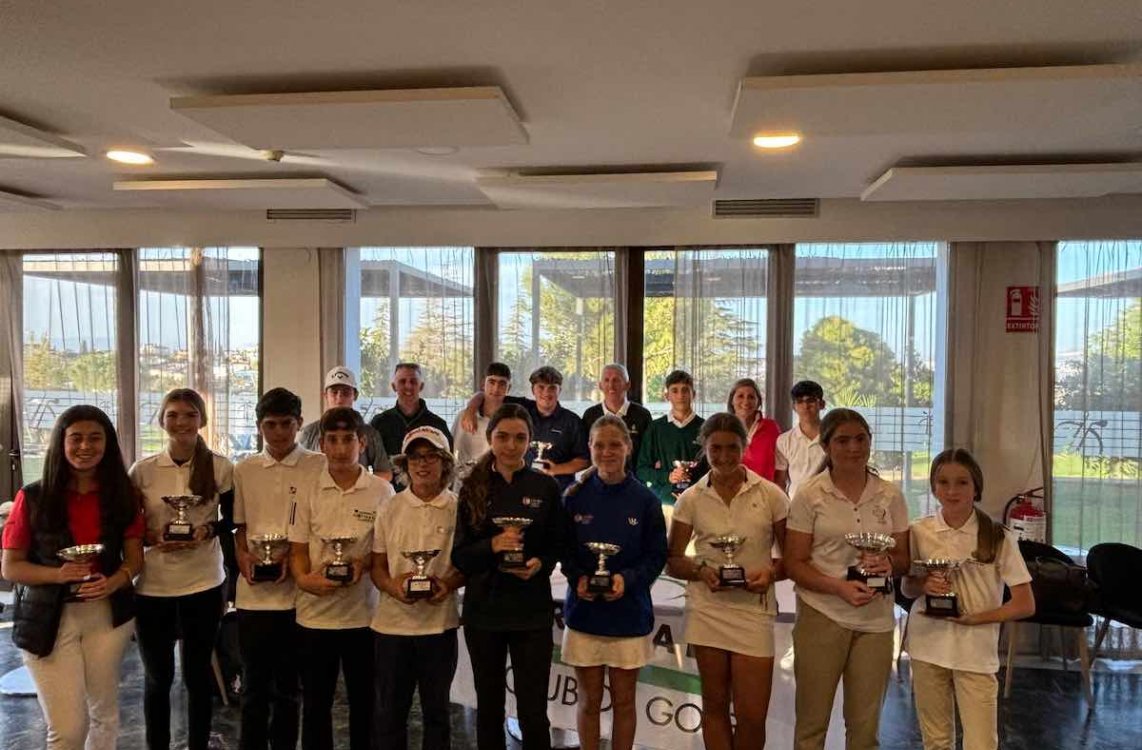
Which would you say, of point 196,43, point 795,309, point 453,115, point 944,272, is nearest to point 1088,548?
point 944,272

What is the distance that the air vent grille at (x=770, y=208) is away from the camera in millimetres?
5129

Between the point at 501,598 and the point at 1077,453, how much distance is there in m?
4.35

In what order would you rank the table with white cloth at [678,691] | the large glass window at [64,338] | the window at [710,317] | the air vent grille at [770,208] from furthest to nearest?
the large glass window at [64,338]
the window at [710,317]
the air vent grille at [770,208]
the table with white cloth at [678,691]

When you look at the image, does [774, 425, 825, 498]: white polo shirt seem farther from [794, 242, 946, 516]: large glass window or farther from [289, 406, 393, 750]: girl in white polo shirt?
[289, 406, 393, 750]: girl in white polo shirt

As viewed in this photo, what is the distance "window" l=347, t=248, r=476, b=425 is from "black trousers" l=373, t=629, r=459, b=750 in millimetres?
2934

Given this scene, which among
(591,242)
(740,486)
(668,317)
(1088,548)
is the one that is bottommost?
(1088,548)

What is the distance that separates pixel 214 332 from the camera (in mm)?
5895

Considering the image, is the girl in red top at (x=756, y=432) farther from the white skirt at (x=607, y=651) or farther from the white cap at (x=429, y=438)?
the white cap at (x=429, y=438)

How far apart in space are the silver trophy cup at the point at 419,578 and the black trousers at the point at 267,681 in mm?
640

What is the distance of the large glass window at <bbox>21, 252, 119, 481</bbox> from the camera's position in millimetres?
6016

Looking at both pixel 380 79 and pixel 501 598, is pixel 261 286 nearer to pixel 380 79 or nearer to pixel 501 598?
pixel 380 79

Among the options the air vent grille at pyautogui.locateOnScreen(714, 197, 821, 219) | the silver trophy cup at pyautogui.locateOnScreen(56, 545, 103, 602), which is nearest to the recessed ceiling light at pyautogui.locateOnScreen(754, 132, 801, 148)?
the air vent grille at pyautogui.locateOnScreen(714, 197, 821, 219)

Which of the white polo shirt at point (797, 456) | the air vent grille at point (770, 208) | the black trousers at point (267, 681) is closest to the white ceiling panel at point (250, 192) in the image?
the air vent grille at point (770, 208)

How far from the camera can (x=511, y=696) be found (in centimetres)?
366
